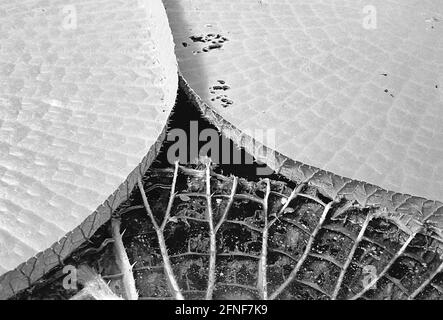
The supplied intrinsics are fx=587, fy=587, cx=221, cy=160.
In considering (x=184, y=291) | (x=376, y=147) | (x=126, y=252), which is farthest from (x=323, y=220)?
(x=126, y=252)

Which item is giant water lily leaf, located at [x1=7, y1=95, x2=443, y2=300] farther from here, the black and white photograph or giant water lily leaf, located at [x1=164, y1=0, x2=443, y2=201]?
giant water lily leaf, located at [x1=164, y1=0, x2=443, y2=201]

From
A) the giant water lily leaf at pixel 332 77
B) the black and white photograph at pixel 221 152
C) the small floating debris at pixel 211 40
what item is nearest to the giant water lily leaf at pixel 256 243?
the black and white photograph at pixel 221 152

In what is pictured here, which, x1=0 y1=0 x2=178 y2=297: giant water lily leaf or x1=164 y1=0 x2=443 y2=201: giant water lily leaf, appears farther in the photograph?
x1=164 y1=0 x2=443 y2=201: giant water lily leaf

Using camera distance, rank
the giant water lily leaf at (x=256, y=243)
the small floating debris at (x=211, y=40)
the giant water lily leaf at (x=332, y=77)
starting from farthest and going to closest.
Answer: the small floating debris at (x=211, y=40)
the giant water lily leaf at (x=332, y=77)
the giant water lily leaf at (x=256, y=243)
